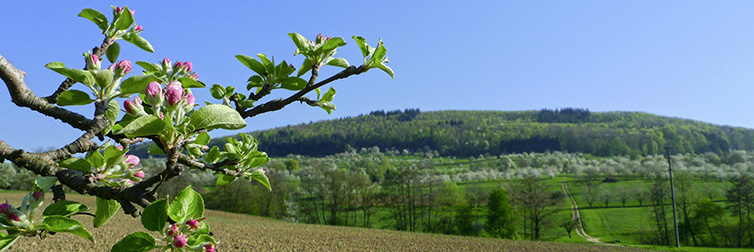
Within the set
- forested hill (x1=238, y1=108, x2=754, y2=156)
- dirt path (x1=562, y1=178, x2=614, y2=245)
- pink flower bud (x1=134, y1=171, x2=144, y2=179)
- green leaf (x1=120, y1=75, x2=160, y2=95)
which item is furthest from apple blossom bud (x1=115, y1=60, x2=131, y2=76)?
forested hill (x1=238, y1=108, x2=754, y2=156)

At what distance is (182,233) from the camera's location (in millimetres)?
834

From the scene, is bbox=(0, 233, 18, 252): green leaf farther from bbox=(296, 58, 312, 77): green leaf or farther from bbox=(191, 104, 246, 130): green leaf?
bbox=(296, 58, 312, 77): green leaf

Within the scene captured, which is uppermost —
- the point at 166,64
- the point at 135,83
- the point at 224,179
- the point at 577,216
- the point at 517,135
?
the point at 517,135

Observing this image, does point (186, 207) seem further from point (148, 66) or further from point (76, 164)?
point (148, 66)

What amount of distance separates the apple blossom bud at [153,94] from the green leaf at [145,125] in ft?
0.38

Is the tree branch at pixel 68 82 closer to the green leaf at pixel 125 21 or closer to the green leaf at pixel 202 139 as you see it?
the green leaf at pixel 125 21

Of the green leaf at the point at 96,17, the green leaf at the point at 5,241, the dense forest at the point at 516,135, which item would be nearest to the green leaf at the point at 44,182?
the green leaf at the point at 5,241

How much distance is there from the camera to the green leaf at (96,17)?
1.22 meters

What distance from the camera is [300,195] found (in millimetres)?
60094

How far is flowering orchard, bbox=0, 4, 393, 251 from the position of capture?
0.80 metres

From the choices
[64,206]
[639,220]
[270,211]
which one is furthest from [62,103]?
[639,220]

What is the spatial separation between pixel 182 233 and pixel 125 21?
0.72 m

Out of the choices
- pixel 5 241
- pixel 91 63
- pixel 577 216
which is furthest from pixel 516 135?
pixel 5 241

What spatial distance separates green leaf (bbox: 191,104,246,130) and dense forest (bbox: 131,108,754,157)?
148 meters
